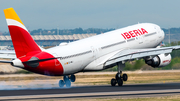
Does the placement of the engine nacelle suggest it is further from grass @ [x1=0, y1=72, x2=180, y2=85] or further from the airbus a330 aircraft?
grass @ [x1=0, y1=72, x2=180, y2=85]

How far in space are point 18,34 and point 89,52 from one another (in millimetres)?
10588

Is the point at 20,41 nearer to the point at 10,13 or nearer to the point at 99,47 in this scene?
the point at 10,13

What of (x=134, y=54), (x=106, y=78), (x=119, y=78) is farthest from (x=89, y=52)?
(x=106, y=78)

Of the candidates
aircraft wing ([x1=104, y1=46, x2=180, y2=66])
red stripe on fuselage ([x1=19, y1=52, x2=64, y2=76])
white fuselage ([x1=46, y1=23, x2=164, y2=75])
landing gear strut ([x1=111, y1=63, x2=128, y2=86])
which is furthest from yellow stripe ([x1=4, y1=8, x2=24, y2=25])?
landing gear strut ([x1=111, y1=63, x2=128, y2=86])

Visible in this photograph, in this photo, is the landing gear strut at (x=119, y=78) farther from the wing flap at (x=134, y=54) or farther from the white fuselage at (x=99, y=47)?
the white fuselage at (x=99, y=47)

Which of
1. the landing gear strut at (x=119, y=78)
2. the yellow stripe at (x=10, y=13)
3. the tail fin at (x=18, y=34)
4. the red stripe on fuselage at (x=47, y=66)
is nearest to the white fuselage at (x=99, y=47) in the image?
the red stripe on fuselage at (x=47, y=66)

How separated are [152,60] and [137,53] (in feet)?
8.85

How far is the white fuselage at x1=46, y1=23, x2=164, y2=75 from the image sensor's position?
145 ft

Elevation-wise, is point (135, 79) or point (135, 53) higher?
point (135, 53)

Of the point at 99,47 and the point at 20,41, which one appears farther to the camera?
the point at 99,47

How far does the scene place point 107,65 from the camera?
48812 mm

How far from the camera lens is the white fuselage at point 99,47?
4428 centimetres

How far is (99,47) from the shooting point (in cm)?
4825

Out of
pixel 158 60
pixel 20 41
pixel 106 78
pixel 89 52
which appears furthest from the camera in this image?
pixel 106 78
